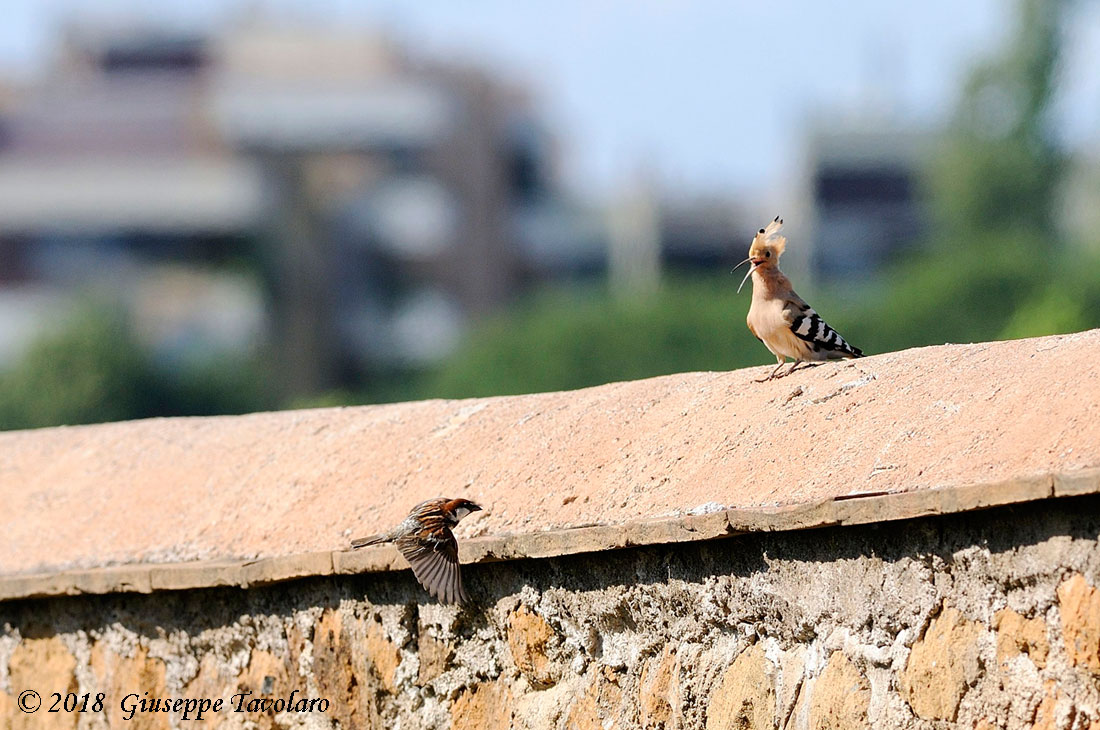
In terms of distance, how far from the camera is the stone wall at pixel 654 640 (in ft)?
11.9

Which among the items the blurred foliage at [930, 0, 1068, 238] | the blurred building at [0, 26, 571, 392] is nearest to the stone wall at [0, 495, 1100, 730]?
the blurred foliage at [930, 0, 1068, 238]

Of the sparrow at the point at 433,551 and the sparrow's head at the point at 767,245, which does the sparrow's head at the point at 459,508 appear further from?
the sparrow's head at the point at 767,245

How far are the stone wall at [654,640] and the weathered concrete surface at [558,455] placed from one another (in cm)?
12

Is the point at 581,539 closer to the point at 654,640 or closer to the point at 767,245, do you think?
the point at 654,640

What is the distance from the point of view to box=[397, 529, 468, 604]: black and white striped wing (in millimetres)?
4473

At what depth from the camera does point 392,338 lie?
47.2 meters

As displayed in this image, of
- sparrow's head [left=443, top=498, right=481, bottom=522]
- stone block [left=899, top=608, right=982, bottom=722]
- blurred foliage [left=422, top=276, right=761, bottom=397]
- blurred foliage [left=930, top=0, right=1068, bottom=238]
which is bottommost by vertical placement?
stone block [left=899, top=608, right=982, bottom=722]

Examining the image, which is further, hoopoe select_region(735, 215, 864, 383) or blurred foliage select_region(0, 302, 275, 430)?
blurred foliage select_region(0, 302, 275, 430)

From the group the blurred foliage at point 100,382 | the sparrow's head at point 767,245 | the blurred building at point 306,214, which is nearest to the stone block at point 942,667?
the sparrow's head at point 767,245

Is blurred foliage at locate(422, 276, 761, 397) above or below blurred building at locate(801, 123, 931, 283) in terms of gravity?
below

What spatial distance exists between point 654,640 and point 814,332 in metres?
1.21

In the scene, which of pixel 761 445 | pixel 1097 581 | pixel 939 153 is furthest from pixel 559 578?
pixel 939 153

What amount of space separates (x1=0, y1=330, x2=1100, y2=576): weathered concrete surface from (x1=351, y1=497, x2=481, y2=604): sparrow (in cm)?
16

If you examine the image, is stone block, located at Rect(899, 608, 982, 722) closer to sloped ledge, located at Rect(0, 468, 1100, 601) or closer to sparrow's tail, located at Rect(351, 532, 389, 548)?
sloped ledge, located at Rect(0, 468, 1100, 601)
